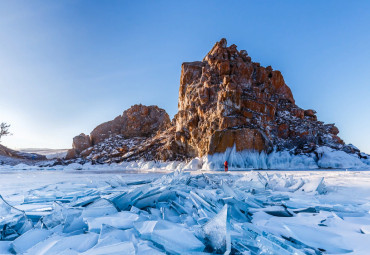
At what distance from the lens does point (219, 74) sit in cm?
2633

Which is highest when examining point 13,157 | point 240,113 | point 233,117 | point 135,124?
point 135,124

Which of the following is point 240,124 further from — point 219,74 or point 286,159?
point 219,74

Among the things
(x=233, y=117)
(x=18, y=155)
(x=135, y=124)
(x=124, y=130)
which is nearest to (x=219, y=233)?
(x=233, y=117)

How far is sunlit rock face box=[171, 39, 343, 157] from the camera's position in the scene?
19.7 metres

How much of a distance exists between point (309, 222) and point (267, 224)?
43 centimetres

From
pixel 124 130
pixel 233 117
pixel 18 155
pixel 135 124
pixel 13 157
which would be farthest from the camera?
pixel 124 130

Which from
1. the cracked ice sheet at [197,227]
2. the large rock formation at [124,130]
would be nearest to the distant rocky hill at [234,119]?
the large rock formation at [124,130]

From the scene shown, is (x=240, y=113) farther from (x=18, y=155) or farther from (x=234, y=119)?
(x=18, y=155)

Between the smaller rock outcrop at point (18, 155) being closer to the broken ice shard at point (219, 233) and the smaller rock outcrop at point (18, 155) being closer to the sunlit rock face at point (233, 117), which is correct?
Answer: the sunlit rock face at point (233, 117)

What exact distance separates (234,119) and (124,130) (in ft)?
96.2

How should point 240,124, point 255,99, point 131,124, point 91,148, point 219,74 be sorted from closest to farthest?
point 240,124 < point 255,99 < point 219,74 < point 91,148 < point 131,124

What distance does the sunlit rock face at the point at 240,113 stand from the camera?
19.7 meters

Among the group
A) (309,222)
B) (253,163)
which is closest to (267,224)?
(309,222)

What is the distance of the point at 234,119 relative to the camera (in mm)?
20719
